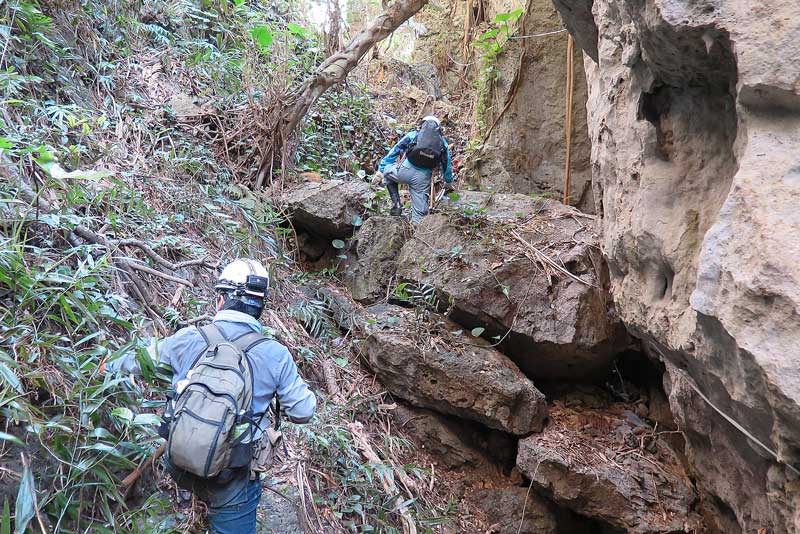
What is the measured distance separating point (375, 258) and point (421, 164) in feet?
4.11

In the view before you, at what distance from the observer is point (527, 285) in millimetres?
5586

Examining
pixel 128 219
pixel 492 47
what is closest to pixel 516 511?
pixel 128 219

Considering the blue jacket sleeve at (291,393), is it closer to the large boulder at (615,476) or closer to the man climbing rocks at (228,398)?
the man climbing rocks at (228,398)

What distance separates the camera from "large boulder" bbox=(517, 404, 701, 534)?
459cm

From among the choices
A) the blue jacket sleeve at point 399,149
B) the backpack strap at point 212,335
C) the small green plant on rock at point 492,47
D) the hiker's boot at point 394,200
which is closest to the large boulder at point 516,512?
the backpack strap at point 212,335

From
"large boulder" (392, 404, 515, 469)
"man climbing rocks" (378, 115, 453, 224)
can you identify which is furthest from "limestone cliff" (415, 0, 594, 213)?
"large boulder" (392, 404, 515, 469)

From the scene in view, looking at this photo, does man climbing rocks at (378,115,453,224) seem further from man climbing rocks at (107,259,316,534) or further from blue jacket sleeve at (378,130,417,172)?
man climbing rocks at (107,259,316,534)

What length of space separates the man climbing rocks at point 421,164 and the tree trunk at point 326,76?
1492mm

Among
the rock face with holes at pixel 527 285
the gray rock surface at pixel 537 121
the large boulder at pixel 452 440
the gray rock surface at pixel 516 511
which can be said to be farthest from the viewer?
the gray rock surface at pixel 537 121

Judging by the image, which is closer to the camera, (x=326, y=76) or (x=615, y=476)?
(x=615, y=476)

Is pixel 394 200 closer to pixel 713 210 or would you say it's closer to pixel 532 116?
pixel 532 116

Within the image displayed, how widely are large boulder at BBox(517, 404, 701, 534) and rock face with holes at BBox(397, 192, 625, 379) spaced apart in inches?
27.6

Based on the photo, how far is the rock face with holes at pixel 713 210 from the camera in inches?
79.7

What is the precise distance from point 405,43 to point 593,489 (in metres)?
12.9
